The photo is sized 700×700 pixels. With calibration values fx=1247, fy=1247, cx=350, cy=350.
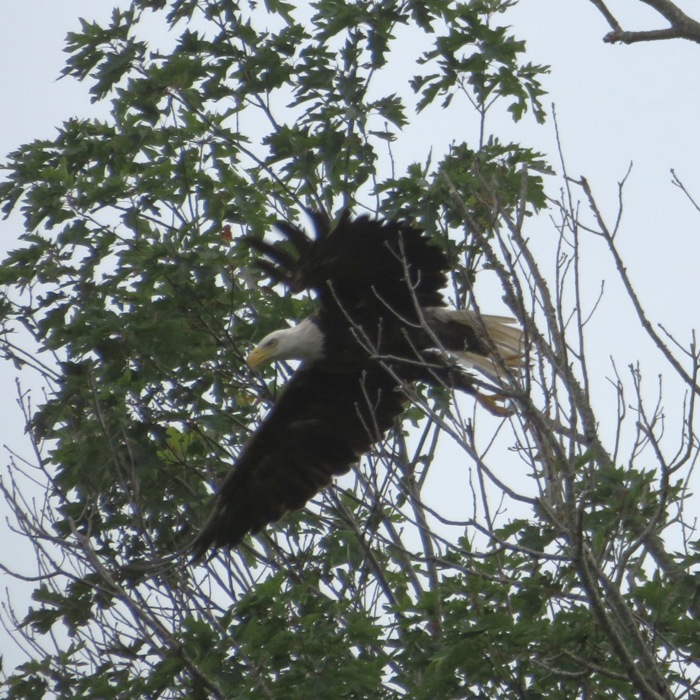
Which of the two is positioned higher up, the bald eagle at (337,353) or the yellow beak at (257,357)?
the yellow beak at (257,357)

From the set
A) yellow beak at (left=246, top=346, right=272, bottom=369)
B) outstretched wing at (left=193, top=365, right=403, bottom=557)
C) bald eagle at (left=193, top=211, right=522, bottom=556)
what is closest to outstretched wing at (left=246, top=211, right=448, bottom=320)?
bald eagle at (left=193, top=211, right=522, bottom=556)

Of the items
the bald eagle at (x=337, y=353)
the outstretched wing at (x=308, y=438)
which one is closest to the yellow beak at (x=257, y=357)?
the bald eagle at (x=337, y=353)

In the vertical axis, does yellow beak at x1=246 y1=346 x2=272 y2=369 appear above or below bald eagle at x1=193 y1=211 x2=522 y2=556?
above

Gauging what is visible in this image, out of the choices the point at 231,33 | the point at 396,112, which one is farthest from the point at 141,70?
the point at 396,112

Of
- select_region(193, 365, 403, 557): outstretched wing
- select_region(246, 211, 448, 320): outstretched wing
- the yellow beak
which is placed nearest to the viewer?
select_region(246, 211, 448, 320): outstretched wing

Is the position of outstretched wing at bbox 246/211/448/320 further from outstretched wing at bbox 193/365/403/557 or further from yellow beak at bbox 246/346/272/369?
outstretched wing at bbox 193/365/403/557

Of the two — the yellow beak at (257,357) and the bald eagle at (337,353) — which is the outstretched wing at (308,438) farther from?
the yellow beak at (257,357)

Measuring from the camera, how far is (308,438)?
6512 mm

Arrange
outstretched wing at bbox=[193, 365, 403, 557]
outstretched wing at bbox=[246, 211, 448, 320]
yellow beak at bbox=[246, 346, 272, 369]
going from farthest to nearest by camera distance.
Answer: outstretched wing at bbox=[193, 365, 403, 557] < yellow beak at bbox=[246, 346, 272, 369] < outstretched wing at bbox=[246, 211, 448, 320]

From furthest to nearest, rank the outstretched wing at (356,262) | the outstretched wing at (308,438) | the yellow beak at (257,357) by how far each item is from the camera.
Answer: the outstretched wing at (308,438)
the yellow beak at (257,357)
the outstretched wing at (356,262)

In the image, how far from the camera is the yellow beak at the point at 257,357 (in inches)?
229

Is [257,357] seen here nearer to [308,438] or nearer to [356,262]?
[356,262]

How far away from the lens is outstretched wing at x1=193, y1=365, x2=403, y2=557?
628 cm

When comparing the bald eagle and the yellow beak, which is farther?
the yellow beak
